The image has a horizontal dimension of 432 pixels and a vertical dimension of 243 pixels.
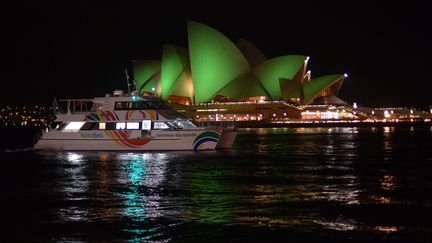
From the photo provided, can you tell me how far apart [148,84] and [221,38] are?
1173 inches

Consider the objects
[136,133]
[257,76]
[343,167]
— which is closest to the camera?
[343,167]

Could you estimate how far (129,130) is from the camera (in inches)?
1345

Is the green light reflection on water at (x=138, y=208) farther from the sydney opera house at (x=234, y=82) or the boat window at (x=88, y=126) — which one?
the sydney opera house at (x=234, y=82)

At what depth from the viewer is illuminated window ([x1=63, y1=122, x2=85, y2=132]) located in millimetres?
34847

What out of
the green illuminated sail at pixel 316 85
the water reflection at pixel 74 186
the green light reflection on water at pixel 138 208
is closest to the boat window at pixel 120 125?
the water reflection at pixel 74 186

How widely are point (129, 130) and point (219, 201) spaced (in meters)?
18.5

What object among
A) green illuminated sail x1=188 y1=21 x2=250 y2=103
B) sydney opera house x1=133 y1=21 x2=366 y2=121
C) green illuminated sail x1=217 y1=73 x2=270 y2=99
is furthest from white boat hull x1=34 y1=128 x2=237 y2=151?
green illuminated sail x1=217 y1=73 x2=270 y2=99

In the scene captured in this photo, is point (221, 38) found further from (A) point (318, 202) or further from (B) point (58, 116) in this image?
(A) point (318, 202)

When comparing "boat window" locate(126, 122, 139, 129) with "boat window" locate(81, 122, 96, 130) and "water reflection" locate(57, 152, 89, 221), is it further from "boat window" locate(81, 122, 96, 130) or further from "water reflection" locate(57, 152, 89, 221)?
"water reflection" locate(57, 152, 89, 221)

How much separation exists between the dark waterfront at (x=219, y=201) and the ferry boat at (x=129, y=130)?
4707 millimetres

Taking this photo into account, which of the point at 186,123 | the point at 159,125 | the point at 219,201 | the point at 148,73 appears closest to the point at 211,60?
the point at 148,73

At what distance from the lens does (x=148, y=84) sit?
11969cm

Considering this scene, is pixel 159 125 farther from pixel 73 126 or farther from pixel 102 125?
pixel 73 126

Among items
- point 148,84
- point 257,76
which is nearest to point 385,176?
point 257,76
